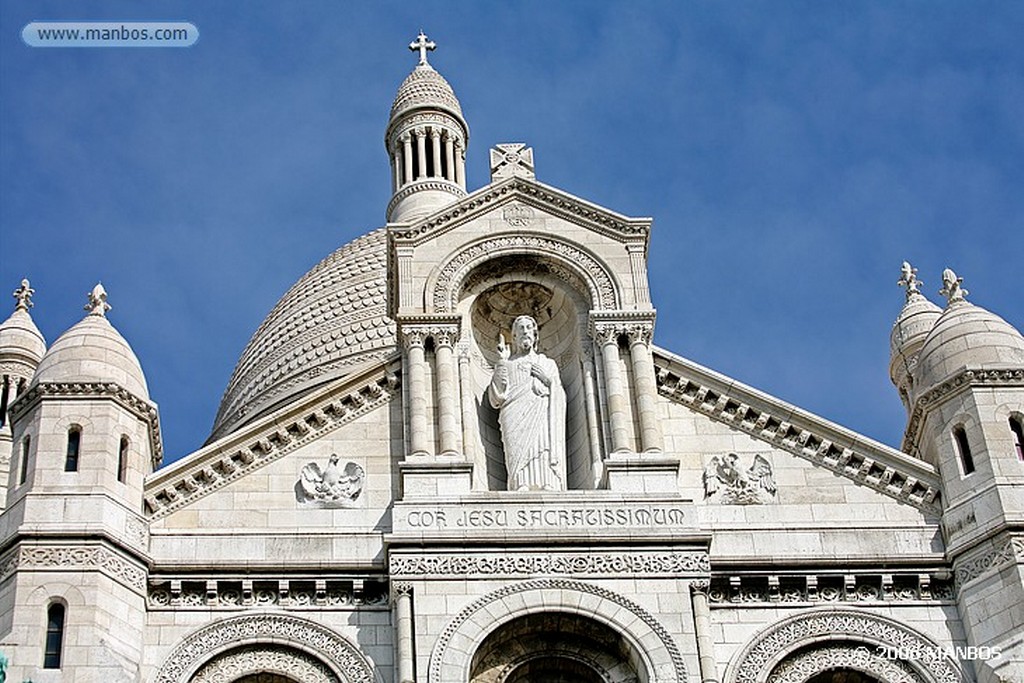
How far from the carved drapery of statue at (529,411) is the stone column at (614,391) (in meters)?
0.85

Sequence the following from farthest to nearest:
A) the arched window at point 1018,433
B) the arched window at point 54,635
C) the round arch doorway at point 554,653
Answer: the arched window at point 1018,433 < the round arch doorway at point 554,653 < the arched window at point 54,635

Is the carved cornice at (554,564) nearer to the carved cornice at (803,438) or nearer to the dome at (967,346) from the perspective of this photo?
the carved cornice at (803,438)

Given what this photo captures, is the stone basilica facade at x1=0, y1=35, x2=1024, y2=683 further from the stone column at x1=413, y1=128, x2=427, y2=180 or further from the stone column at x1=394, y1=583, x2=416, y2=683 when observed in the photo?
the stone column at x1=413, y1=128, x2=427, y2=180

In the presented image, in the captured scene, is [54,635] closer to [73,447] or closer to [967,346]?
[73,447]

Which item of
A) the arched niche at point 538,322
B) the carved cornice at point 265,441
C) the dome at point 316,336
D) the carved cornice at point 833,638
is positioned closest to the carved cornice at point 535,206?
the arched niche at point 538,322

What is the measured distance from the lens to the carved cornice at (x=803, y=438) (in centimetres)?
3228

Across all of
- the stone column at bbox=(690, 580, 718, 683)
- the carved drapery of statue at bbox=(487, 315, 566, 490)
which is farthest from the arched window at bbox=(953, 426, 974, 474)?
the carved drapery of statue at bbox=(487, 315, 566, 490)

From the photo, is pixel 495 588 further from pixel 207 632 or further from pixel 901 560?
pixel 901 560

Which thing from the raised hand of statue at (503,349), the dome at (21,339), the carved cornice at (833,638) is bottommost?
the carved cornice at (833,638)

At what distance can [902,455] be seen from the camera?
32.4 m

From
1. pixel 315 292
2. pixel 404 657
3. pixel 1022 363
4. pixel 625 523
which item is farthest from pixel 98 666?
pixel 315 292

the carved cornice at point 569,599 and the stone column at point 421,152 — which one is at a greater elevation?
the stone column at point 421,152

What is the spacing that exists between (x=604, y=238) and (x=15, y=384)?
615 inches

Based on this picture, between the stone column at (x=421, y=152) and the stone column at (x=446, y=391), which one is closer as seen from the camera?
the stone column at (x=446, y=391)
